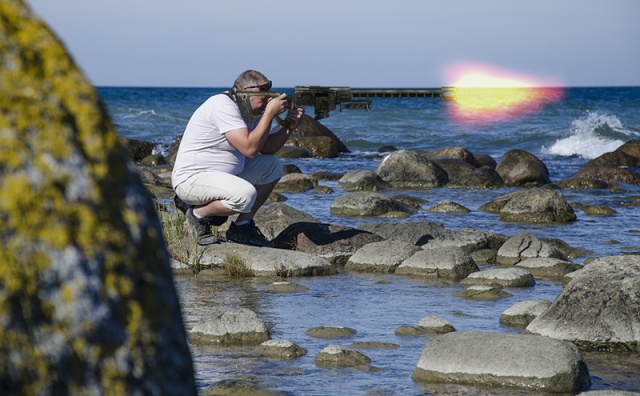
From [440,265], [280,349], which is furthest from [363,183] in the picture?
[280,349]

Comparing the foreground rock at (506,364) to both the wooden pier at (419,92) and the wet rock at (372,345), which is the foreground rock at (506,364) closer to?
the wet rock at (372,345)

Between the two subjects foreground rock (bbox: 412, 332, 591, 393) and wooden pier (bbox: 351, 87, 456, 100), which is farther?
wooden pier (bbox: 351, 87, 456, 100)

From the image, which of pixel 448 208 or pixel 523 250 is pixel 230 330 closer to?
pixel 523 250

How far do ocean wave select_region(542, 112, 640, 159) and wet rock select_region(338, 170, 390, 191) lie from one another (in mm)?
12272

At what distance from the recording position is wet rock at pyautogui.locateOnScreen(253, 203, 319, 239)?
9828mm

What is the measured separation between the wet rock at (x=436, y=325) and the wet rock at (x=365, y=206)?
7.19 m

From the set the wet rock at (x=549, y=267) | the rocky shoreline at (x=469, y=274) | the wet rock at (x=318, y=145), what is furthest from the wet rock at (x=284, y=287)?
the wet rock at (x=318, y=145)

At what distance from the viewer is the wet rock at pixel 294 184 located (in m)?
17.3

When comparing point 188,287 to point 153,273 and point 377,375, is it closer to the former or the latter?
point 377,375

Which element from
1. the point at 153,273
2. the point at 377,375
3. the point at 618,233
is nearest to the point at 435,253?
the point at 377,375

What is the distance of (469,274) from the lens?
8.33 m

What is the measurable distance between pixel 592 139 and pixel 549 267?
25273mm

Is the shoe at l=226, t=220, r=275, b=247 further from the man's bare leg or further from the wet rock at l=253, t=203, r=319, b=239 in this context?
the wet rock at l=253, t=203, r=319, b=239


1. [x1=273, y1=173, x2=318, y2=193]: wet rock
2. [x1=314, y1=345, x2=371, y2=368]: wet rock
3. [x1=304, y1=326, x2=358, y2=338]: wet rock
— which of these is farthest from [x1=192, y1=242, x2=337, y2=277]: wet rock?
[x1=273, y1=173, x2=318, y2=193]: wet rock
